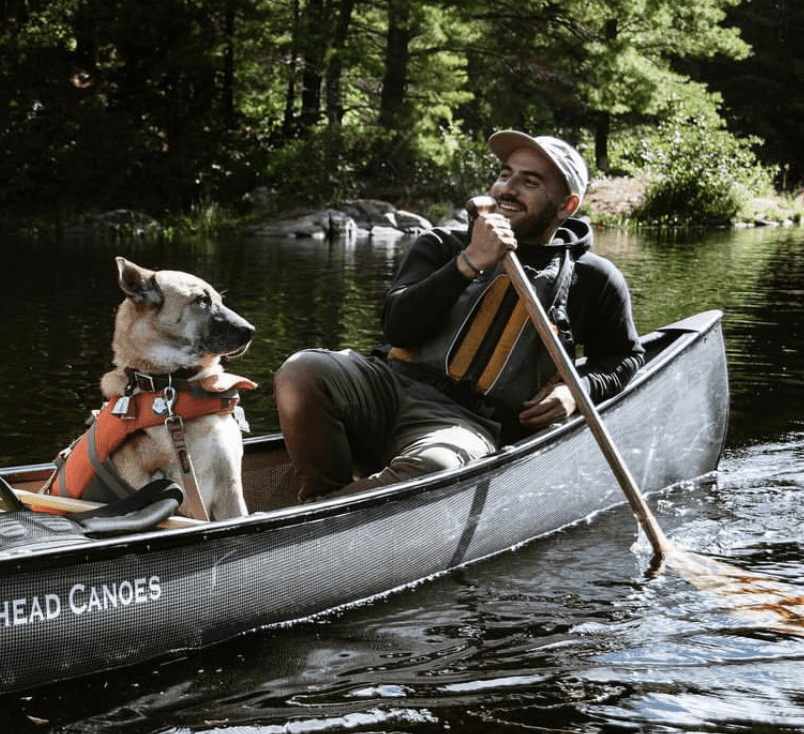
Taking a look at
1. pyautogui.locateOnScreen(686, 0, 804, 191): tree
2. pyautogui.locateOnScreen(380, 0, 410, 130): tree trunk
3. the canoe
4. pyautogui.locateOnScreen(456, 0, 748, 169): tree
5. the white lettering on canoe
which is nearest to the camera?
the white lettering on canoe

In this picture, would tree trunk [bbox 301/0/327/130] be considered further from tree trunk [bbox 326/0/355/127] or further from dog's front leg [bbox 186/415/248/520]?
dog's front leg [bbox 186/415/248/520]

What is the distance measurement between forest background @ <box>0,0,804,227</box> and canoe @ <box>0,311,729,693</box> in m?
18.7

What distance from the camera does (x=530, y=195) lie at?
4777 millimetres

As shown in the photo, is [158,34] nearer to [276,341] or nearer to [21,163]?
[21,163]

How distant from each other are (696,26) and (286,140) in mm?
10286

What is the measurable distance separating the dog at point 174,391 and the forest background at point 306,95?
1964cm

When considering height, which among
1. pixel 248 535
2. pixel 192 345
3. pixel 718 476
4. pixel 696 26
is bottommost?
pixel 718 476

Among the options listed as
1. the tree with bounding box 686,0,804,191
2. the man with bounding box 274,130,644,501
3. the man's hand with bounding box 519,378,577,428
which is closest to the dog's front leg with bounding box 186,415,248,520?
the man with bounding box 274,130,644,501

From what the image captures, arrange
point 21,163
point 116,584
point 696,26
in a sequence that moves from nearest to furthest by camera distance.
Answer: point 116,584, point 21,163, point 696,26

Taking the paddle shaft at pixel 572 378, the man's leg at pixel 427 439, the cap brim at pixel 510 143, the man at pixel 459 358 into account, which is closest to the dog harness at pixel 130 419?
the man at pixel 459 358

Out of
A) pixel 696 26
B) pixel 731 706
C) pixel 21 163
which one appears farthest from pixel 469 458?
pixel 696 26

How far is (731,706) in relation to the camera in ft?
11.6

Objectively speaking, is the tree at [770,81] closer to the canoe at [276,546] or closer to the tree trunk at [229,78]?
the tree trunk at [229,78]

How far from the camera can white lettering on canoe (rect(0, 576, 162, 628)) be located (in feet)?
10.6
